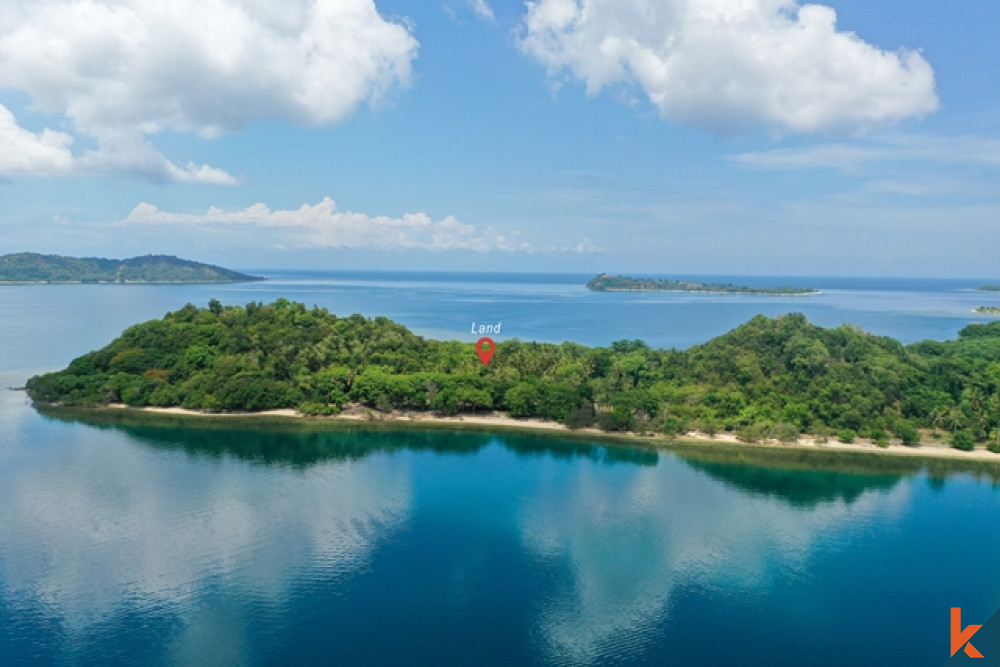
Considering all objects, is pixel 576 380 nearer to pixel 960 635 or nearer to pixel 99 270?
pixel 960 635

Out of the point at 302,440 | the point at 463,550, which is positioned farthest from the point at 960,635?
the point at 302,440

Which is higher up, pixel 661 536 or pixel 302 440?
pixel 302 440

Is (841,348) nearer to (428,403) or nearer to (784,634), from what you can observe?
(428,403)

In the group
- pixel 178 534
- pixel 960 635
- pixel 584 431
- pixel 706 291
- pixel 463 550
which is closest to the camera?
pixel 960 635

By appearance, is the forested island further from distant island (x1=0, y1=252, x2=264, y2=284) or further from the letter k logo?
distant island (x1=0, y1=252, x2=264, y2=284)

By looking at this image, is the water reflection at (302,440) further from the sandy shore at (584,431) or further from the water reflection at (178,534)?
the water reflection at (178,534)

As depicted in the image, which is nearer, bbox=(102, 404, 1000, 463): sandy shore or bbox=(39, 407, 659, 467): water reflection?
bbox=(39, 407, 659, 467): water reflection

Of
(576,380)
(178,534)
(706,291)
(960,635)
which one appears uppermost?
(706,291)

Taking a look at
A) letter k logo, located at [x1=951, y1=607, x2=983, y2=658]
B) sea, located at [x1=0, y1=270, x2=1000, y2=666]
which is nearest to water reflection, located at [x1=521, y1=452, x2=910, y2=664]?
sea, located at [x1=0, y1=270, x2=1000, y2=666]
